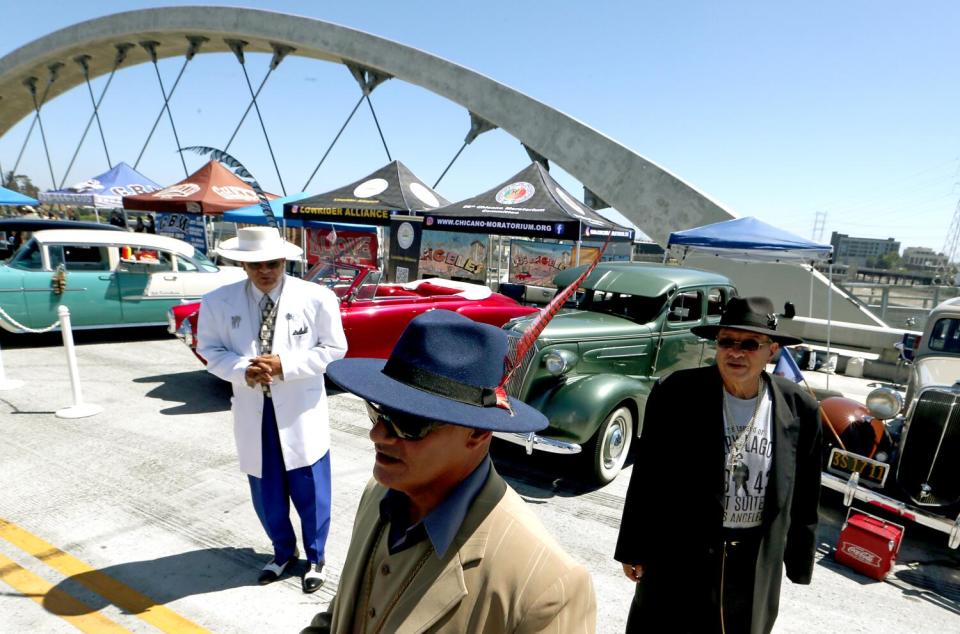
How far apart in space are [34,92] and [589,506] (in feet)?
194

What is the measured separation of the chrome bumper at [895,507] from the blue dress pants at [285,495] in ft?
9.93

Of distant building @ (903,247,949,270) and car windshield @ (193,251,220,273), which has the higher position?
distant building @ (903,247,949,270)

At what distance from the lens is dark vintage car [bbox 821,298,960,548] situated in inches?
135

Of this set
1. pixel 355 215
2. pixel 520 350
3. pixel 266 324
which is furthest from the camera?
pixel 355 215

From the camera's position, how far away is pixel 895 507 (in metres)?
3.49

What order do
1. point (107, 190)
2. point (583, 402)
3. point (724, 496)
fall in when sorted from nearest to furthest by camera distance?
point (724, 496) → point (583, 402) → point (107, 190)

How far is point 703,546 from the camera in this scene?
204 cm

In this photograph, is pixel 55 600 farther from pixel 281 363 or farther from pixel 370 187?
pixel 370 187

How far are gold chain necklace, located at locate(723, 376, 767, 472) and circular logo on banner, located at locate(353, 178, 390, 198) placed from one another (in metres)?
11.5

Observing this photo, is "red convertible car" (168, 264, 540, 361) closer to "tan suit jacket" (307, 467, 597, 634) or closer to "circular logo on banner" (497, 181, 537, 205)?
A: "circular logo on banner" (497, 181, 537, 205)

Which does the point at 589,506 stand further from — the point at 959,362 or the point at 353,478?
the point at 959,362

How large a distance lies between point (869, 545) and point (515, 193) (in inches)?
365

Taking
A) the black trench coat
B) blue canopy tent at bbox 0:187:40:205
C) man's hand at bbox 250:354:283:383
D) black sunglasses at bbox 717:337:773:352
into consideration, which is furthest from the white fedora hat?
blue canopy tent at bbox 0:187:40:205

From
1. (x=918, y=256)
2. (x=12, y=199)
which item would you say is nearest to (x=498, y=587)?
(x=12, y=199)
